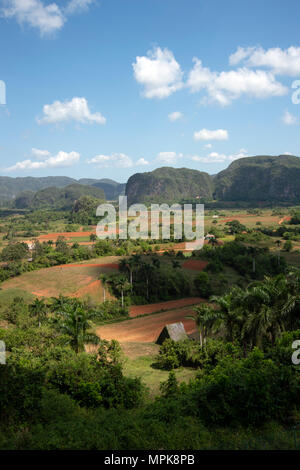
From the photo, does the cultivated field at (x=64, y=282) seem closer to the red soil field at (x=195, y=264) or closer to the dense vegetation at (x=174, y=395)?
the red soil field at (x=195, y=264)

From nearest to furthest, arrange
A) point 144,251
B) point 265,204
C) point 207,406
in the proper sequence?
point 207,406, point 144,251, point 265,204

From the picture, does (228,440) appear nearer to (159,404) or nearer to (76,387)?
(159,404)

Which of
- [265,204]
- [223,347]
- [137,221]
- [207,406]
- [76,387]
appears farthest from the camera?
[265,204]

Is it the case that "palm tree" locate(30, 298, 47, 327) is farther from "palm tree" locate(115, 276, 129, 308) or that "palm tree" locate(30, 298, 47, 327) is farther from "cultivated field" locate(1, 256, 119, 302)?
"palm tree" locate(115, 276, 129, 308)

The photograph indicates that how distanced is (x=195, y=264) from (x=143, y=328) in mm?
20633

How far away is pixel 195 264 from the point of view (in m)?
47.1

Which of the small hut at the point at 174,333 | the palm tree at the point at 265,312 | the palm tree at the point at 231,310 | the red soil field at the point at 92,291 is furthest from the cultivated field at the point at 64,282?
the palm tree at the point at 265,312

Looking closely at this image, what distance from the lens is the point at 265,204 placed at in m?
170

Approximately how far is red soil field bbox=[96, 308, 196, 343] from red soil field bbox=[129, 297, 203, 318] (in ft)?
5.02

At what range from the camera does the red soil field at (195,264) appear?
45.6 m

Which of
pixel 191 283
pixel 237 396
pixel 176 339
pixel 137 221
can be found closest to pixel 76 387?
pixel 237 396

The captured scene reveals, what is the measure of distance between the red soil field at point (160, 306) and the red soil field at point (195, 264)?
8.89 metres

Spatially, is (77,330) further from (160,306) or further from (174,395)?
(160,306)
